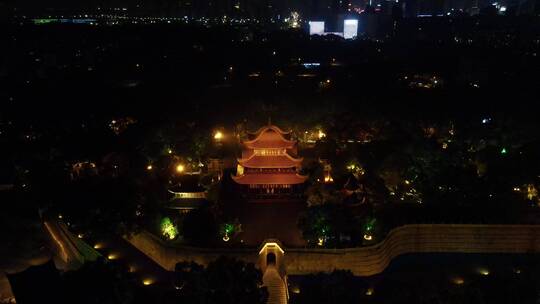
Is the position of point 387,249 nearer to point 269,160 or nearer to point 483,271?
point 483,271

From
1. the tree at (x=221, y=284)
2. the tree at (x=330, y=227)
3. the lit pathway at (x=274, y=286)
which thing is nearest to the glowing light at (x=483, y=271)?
the tree at (x=330, y=227)

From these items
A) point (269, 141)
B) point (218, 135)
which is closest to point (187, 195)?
point (269, 141)

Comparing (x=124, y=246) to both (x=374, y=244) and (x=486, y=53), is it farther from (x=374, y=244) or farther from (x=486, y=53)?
(x=486, y=53)

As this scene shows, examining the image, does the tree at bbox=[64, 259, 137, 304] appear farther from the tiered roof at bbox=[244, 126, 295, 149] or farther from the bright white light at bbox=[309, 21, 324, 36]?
the bright white light at bbox=[309, 21, 324, 36]

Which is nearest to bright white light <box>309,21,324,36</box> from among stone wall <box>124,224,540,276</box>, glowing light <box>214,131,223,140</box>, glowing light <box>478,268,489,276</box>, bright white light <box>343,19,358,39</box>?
bright white light <box>343,19,358,39</box>

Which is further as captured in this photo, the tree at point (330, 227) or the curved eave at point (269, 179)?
the curved eave at point (269, 179)

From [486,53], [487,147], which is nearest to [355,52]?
[486,53]

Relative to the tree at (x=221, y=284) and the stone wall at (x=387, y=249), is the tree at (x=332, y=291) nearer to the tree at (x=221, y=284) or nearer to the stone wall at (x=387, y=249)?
the tree at (x=221, y=284)
